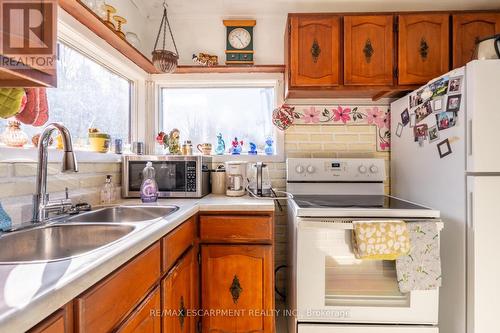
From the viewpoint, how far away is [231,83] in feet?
7.63

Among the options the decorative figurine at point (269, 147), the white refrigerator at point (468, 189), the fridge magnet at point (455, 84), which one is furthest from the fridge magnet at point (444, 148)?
the decorative figurine at point (269, 147)

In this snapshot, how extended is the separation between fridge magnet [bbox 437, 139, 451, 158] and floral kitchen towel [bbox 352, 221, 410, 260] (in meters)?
0.51

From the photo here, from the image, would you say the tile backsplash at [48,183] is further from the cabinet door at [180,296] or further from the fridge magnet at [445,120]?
the fridge magnet at [445,120]

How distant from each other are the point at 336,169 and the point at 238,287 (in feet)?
3.71

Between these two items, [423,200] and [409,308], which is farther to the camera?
[423,200]

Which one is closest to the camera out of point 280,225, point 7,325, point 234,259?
point 7,325

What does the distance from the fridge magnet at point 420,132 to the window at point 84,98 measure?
211 cm

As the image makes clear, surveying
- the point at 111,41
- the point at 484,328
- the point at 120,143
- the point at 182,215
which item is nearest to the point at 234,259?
the point at 182,215

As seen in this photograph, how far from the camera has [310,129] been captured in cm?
227

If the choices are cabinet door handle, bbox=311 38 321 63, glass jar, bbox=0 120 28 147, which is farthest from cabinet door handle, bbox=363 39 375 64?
glass jar, bbox=0 120 28 147

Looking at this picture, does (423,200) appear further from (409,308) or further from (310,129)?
(310,129)

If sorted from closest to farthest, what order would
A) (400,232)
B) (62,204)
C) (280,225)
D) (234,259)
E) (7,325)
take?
(7,325) < (62,204) < (400,232) < (234,259) < (280,225)

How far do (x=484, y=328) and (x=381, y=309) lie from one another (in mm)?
487

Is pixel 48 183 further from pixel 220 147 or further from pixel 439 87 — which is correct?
pixel 439 87
